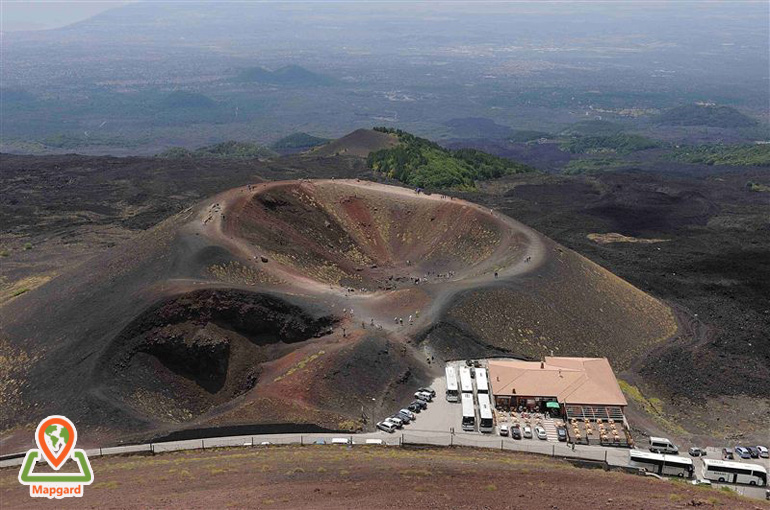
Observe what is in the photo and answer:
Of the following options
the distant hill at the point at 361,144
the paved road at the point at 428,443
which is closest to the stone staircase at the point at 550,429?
the paved road at the point at 428,443

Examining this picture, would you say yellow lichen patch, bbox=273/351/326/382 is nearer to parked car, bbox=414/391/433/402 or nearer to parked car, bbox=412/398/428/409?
parked car, bbox=414/391/433/402

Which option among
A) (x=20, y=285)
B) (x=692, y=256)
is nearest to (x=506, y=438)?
(x=692, y=256)

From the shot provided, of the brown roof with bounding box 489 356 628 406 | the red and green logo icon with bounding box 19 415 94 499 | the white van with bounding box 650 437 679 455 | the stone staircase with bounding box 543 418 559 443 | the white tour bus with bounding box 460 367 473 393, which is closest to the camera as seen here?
the red and green logo icon with bounding box 19 415 94 499

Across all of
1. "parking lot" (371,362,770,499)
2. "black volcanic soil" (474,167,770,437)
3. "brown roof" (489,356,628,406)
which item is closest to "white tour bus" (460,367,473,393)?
"brown roof" (489,356,628,406)

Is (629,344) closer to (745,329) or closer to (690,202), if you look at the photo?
(745,329)

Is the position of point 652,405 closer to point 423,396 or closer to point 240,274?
point 423,396

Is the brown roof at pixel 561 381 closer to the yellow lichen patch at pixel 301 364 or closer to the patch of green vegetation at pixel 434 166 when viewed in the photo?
the yellow lichen patch at pixel 301 364
